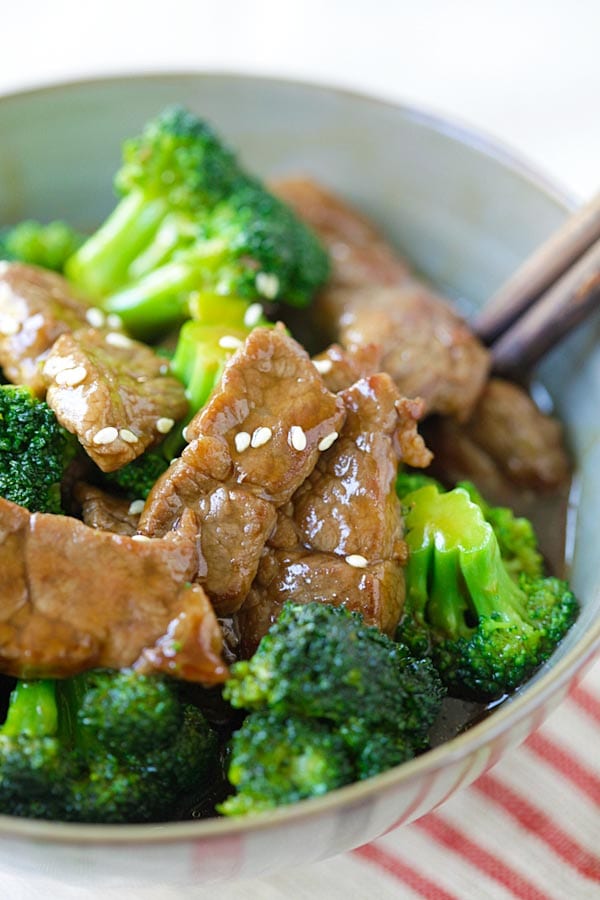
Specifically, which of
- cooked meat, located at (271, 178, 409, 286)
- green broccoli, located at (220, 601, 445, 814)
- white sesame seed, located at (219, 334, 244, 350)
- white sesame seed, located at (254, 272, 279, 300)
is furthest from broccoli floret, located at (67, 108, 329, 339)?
green broccoli, located at (220, 601, 445, 814)

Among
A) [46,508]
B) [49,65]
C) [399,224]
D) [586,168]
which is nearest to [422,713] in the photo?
[46,508]

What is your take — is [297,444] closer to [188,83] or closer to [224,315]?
[224,315]

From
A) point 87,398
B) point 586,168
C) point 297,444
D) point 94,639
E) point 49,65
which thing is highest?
point 586,168

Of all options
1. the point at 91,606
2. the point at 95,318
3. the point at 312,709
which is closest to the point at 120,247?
the point at 95,318

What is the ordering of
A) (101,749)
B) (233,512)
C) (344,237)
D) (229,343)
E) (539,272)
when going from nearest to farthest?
(101,749) < (233,512) < (229,343) < (539,272) < (344,237)

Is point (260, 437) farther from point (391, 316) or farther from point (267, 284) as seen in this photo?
point (391, 316)

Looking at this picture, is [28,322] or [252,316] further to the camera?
[252,316]

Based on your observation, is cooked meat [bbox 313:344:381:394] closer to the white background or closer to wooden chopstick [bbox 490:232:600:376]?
wooden chopstick [bbox 490:232:600:376]
